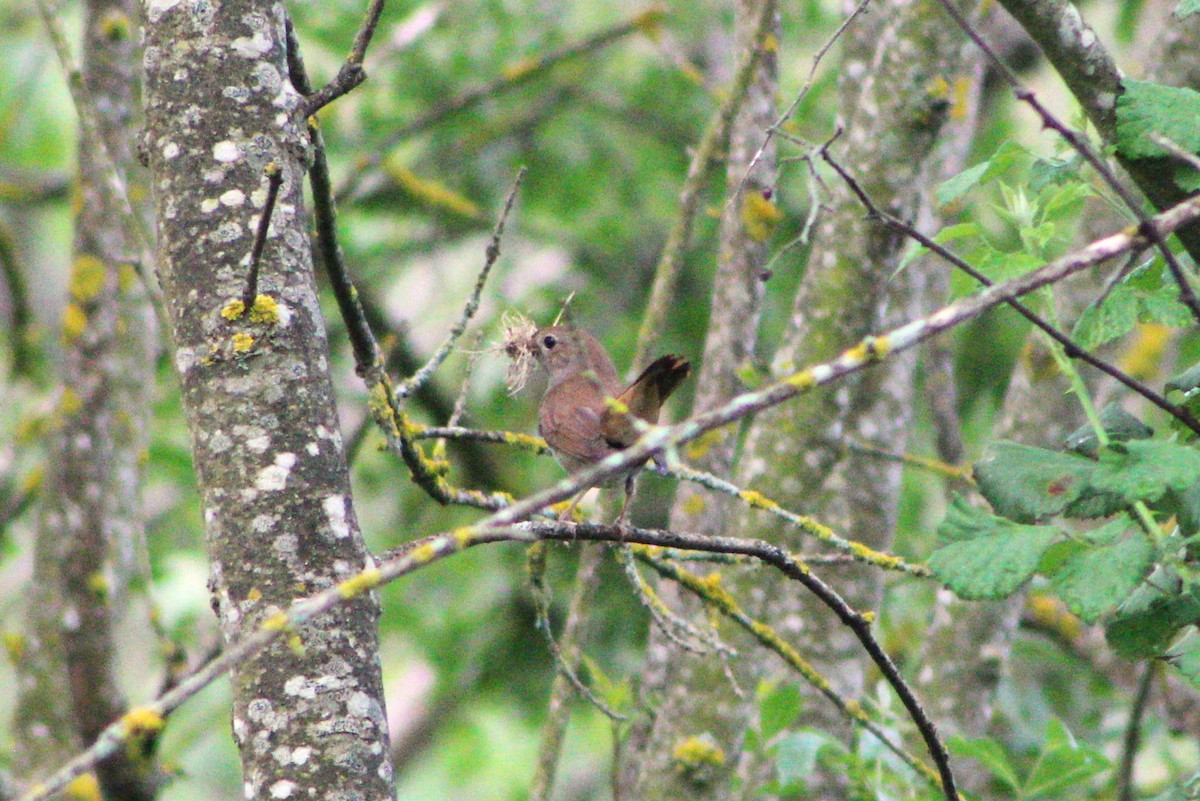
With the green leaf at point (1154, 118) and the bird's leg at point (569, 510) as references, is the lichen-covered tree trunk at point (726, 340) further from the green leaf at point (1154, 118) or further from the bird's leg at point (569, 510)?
the green leaf at point (1154, 118)

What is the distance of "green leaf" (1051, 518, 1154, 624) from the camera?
70.5 inches

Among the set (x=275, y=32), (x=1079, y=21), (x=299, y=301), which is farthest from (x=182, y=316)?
(x=1079, y=21)

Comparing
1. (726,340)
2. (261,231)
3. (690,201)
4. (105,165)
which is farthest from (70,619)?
(261,231)

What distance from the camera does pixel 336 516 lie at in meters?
1.96

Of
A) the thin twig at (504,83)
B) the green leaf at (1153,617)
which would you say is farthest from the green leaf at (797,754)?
the thin twig at (504,83)

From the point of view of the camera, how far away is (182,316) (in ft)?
6.74

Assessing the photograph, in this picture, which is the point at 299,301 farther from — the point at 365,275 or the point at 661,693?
the point at 365,275

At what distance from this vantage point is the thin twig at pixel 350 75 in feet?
7.05

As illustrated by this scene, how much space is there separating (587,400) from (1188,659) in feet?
6.88

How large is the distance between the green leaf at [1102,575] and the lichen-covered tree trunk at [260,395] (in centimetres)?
105

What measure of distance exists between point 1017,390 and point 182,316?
3219 mm

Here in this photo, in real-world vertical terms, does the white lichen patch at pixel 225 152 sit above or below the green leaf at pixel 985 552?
above

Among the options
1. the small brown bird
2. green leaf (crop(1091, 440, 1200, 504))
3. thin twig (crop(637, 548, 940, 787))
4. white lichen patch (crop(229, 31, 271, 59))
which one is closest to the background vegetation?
green leaf (crop(1091, 440, 1200, 504))

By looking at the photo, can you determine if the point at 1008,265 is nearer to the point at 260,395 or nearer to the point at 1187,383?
the point at 1187,383
